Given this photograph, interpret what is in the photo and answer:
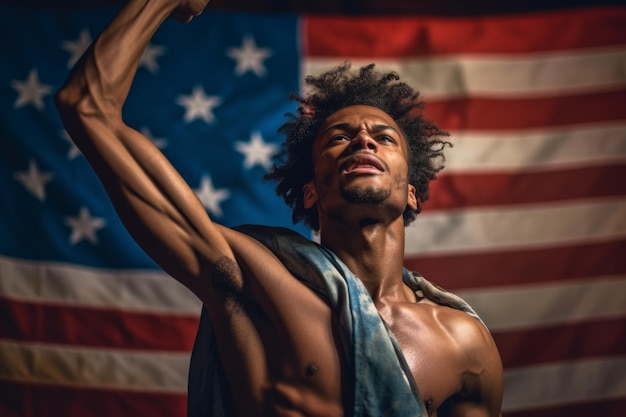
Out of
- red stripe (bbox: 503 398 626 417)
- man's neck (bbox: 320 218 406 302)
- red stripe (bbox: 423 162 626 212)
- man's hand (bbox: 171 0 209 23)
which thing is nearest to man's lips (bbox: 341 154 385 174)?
man's neck (bbox: 320 218 406 302)

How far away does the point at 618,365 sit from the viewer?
2838 millimetres

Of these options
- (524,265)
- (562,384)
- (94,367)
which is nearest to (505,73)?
(524,265)

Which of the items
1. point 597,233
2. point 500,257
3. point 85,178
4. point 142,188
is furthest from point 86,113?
point 597,233

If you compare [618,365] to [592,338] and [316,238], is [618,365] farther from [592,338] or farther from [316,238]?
[316,238]

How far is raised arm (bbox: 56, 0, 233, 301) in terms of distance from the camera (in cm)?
148

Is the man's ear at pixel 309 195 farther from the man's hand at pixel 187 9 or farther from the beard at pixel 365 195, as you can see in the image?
the man's hand at pixel 187 9

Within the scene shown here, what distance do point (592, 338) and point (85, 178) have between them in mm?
1718

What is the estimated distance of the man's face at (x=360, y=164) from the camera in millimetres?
1669

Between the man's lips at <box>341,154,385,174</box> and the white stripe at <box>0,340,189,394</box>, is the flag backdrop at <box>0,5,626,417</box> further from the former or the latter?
the man's lips at <box>341,154,385,174</box>

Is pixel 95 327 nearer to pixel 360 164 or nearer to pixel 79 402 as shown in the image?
pixel 79 402

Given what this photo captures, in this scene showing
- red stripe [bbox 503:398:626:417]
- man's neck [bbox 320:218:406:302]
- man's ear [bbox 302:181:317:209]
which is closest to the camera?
man's neck [bbox 320:218:406:302]

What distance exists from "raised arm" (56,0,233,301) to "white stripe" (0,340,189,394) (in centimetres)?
124

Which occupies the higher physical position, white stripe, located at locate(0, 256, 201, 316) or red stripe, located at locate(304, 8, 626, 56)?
red stripe, located at locate(304, 8, 626, 56)

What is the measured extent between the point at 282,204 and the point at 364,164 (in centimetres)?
125
